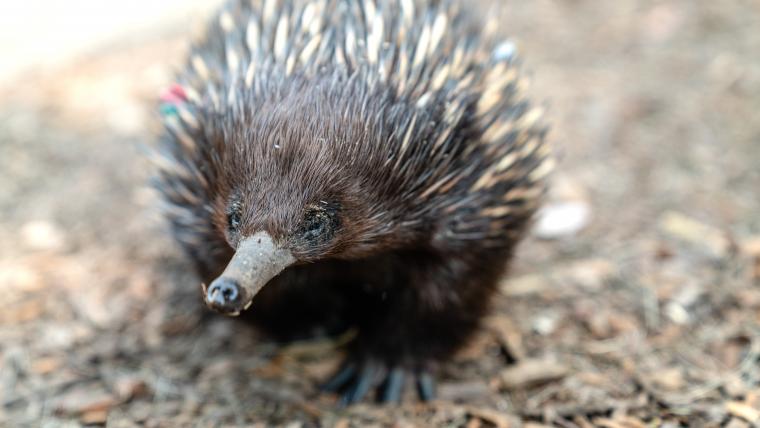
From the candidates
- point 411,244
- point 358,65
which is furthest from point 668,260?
point 358,65

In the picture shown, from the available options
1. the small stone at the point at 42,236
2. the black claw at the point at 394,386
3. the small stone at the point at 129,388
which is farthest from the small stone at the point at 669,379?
the small stone at the point at 42,236

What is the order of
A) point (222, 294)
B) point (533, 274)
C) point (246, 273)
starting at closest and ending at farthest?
point (222, 294)
point (246, 273)
point (533, 274)

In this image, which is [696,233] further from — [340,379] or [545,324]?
[340,379]

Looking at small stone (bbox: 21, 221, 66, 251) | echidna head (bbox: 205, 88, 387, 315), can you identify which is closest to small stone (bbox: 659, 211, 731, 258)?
echidna head (bbox: 205, 88, 387, 315)

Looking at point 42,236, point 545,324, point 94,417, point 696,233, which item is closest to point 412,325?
point 545,324

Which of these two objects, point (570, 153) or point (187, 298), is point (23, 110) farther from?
point (570, 153)
